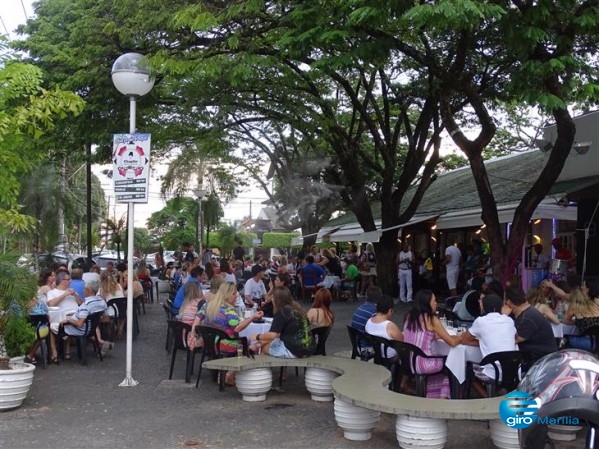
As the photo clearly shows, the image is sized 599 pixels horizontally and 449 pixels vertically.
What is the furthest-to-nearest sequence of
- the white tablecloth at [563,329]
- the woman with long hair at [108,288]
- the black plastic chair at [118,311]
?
the woman with long hair at [108,288]
the black plastic chair at [118,311]
the white tablecloth at [563,329]

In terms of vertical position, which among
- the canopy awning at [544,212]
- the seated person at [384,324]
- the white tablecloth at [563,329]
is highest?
the canopy awning at [544,212]

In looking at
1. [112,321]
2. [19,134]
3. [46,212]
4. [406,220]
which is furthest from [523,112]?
[19,134]

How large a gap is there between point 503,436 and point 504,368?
1.10 meters

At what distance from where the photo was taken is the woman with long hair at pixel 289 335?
7.71m

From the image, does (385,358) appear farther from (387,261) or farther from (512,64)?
(387,261)

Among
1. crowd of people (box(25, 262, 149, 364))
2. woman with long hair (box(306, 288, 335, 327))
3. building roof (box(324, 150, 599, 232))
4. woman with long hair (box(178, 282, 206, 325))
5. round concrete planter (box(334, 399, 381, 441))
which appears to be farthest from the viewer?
building roof (box(324, 150, 599, 232))

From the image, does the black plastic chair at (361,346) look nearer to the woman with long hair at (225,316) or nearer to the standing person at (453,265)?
the woman with long hair at (225,316)

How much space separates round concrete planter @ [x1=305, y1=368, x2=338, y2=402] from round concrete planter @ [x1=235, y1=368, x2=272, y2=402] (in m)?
0.47

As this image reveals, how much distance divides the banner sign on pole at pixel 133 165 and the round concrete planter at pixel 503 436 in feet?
16.3

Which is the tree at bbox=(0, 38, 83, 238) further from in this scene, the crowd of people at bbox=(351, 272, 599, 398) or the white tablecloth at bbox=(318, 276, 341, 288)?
the white tablecloth at bbox=(318, 276, 341, 288)

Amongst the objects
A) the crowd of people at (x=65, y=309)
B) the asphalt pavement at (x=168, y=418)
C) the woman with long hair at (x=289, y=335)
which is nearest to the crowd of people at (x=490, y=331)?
the asphalt pavement at (x=168, y=418)

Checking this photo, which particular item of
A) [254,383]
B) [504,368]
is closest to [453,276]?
[254,383]

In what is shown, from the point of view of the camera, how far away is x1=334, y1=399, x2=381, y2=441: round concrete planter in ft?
19.8

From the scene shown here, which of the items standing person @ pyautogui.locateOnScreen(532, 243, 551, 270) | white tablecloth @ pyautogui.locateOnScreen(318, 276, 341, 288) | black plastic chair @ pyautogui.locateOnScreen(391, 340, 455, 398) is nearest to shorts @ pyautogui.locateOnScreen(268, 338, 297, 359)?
black plastic chair @ pyautogui.locateOnScreen(391, 340, 455, 398)
